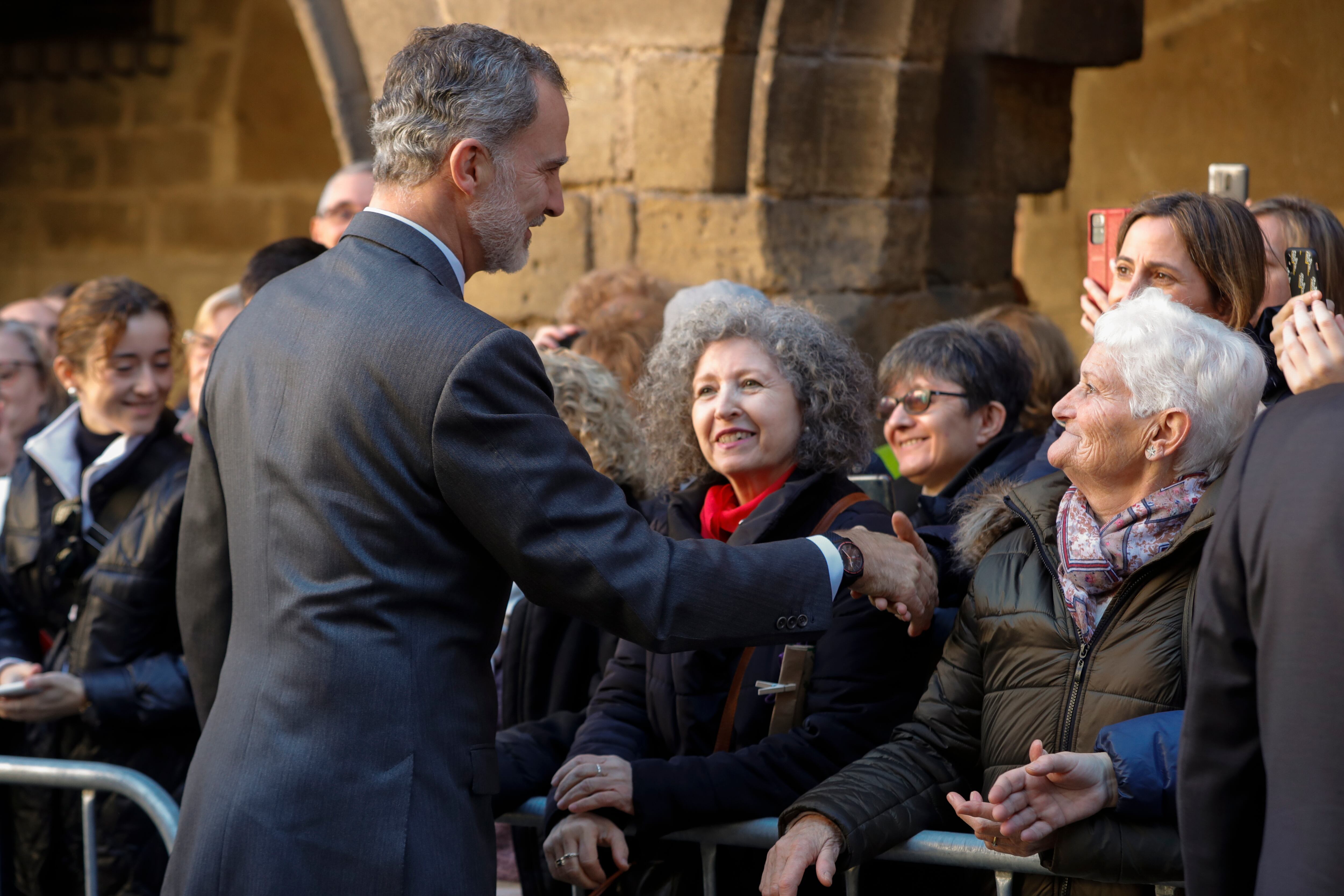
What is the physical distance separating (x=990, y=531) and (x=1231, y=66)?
16.4 feet

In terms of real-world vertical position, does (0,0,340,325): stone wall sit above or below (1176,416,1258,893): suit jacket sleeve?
above

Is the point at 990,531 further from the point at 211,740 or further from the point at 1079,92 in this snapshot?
the point at 1079,92

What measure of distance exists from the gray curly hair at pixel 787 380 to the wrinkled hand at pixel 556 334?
3.24ft

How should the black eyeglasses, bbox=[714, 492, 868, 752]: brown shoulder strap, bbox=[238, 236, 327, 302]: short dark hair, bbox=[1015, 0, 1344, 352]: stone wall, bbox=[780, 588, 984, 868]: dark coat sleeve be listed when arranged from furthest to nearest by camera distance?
bbox=[1015, 0, 1344, 352]: stone wall, bbox=[238, 236, 327, 302]: short dark hair, the black eyeglasses, bbox=[714, 492, 868, 752]: brown shoulder strap, bbox=[780, 588, 984, 868]: dark coat sleeve

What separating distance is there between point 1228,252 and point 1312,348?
2.69 ft

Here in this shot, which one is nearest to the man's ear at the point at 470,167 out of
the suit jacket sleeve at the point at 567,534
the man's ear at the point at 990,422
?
the suit jacket sleeve at the point at 567,534

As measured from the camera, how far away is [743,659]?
8.93ft

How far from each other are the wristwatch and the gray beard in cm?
69

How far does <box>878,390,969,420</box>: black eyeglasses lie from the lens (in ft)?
11.3

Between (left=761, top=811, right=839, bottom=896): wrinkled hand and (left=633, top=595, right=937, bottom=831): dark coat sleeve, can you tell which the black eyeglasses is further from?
(left=761, top=811, right=839, bottom=896): wrinkled hand

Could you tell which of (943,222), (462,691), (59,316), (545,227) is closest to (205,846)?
(462,691)

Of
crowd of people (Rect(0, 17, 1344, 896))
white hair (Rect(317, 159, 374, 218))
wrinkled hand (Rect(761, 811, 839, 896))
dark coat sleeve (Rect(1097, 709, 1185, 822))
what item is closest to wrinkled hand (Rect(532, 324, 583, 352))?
crowd of people (Rect(0, 17, 1344, 896))

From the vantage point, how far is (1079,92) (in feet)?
25.2

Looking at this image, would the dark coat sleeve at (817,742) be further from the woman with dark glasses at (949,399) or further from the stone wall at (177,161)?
the stone wall at (177,161)
